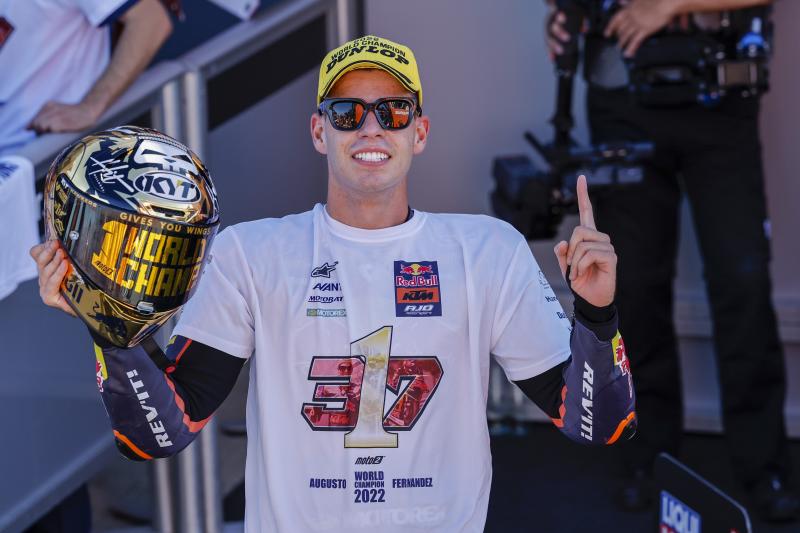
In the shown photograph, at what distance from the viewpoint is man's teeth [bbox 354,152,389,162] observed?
2.44 m

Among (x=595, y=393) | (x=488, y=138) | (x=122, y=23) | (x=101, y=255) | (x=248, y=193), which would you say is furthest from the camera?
(x=488, y=138)

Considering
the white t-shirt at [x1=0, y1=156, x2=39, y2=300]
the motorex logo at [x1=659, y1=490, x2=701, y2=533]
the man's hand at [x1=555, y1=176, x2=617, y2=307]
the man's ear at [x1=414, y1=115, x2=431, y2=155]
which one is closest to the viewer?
the man's hand at [x1=555, y1=176, x2=617, y2=307]

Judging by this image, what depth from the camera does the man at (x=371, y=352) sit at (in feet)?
7.98

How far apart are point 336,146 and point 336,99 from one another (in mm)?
94

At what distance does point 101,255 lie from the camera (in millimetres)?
2131

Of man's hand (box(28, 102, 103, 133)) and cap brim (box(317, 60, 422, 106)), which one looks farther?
man's hand (box(28, 102, 103, 133))

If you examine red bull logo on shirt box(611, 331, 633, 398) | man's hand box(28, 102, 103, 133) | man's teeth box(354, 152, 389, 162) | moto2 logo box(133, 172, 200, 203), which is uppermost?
man's hand box(28, 102, 103, 133)

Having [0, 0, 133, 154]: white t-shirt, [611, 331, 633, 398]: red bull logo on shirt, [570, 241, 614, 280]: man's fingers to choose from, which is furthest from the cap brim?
[0, 0, 133, 154]: white t-shirt

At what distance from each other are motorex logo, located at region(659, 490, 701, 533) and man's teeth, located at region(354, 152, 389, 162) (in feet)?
3.87

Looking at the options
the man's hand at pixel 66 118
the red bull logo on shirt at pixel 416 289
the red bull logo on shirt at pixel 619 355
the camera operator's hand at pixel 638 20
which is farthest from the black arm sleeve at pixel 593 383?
the camera operator's hand at pixel 638 20

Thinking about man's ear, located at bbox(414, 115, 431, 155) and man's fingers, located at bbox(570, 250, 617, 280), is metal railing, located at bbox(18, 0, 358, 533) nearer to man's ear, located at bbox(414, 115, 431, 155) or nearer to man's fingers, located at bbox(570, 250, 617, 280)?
man's ear, located at bbox(414, 115, 431, 155)

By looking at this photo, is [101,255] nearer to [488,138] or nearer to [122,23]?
[122,23]

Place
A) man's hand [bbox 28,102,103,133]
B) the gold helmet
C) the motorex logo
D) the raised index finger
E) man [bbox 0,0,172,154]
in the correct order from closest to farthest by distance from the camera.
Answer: the gold helmet → the raised index finger → the motorex logo → man's hand [bbox 28,102,103,133] → man [bbox 0,0,172,154]

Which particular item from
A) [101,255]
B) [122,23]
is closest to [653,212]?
[122,23]
